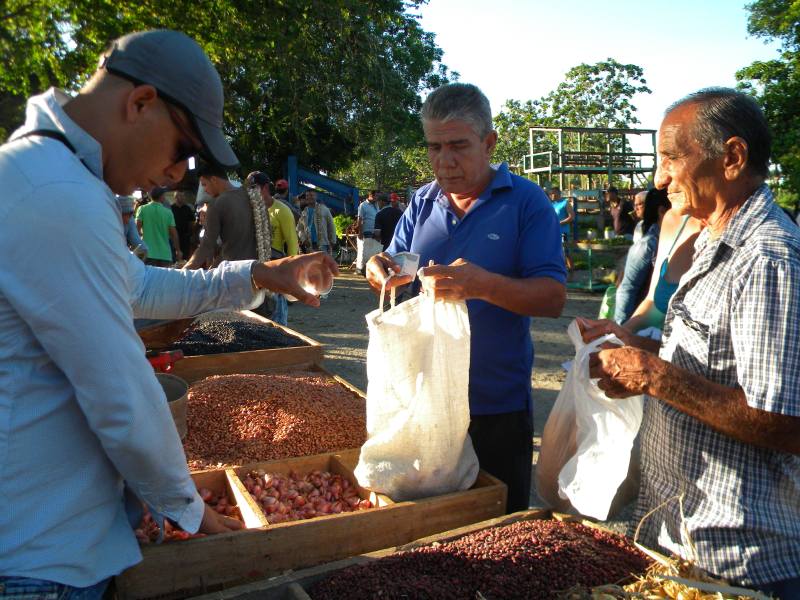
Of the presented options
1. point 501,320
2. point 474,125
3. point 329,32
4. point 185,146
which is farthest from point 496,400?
point 329,32

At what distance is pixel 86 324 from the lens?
102 centimetres

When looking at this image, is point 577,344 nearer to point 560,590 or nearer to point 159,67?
point 560,590

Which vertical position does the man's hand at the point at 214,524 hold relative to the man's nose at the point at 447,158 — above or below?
below

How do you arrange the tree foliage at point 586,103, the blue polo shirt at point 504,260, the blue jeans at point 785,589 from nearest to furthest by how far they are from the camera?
the blue jeans at point 785,589 → the blue polo shirt at point 504,260 → the tree foliage at point 586,103

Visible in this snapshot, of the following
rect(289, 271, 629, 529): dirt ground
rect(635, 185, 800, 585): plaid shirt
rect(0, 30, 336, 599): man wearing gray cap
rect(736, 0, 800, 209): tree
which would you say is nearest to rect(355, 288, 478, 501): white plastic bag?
rect(635, 185, 800, 585): plaid shirt

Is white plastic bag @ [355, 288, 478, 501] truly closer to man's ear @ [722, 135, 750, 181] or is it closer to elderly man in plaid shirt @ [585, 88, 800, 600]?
elderly man in plaid shirt @ [585, 88, 800, 600]

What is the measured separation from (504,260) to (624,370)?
80cm

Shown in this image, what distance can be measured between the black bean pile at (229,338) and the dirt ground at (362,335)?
171cm

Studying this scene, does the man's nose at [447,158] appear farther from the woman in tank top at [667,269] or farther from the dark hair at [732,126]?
the dark hair at [732,126]

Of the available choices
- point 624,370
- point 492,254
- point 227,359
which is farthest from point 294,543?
point 227,359

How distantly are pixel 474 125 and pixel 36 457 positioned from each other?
166 centimetres

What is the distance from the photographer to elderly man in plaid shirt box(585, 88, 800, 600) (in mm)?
1269

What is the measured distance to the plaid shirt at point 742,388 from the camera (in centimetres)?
125

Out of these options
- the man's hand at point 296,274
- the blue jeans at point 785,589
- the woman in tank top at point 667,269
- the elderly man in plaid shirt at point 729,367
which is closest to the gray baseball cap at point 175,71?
the man's hand at point 296,274
